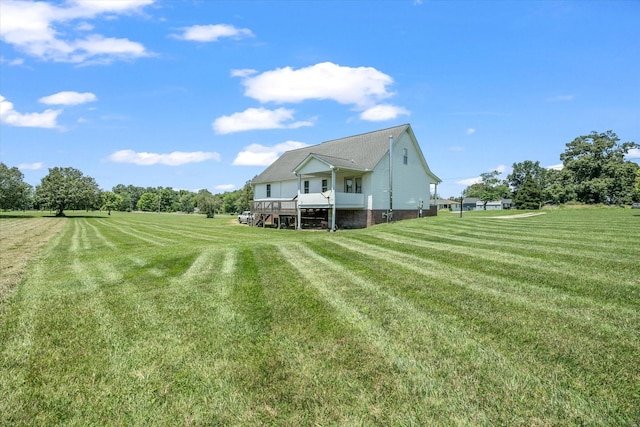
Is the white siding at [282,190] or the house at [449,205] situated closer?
the white siding at [282,190]

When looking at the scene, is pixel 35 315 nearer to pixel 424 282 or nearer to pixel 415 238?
pixel 424 282

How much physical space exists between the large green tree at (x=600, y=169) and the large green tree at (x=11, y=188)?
90568 millimetres

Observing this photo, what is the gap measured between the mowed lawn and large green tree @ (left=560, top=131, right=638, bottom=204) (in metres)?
62.3

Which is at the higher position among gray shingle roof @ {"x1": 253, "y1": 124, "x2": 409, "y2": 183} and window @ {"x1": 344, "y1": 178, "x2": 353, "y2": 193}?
gray shingle roof @ {"x1": 253, "y1": 124, "x2": 409, "y2": 183}

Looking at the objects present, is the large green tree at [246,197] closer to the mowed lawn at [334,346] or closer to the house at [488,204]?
the mowed lawn at [334,346]

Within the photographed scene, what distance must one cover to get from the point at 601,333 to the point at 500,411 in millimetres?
2413

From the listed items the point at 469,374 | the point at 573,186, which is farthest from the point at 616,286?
the point at 573,186

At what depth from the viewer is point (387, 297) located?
565 cm

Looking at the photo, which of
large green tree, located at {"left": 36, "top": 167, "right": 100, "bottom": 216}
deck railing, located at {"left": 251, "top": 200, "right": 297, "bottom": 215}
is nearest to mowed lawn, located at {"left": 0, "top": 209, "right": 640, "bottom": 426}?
deck railing, located at {"left": 251, "top": 200, "right": 297, "bottom": 215}

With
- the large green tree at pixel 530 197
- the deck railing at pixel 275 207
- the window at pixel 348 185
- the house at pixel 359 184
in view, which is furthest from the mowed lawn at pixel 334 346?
the large green tree at pixel 530 197

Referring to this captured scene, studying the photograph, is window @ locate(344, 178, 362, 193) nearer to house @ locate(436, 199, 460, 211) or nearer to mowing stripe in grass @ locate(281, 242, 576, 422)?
mowing stripe in grass @ locate(281, 242, 576, 422)

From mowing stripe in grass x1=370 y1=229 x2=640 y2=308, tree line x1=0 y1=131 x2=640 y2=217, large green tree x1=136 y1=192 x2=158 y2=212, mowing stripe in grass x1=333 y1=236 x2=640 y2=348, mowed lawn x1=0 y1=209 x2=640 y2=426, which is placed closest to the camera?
mowed lawn x1=0 y1=209 x2=640 y2=426

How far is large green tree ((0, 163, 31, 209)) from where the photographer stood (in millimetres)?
43156

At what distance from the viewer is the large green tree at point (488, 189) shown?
81.4 metres
